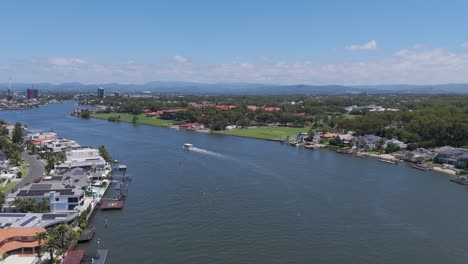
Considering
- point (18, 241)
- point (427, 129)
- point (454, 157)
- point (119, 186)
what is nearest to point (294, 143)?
point (427, 129)

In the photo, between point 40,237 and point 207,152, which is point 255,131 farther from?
point 40,237

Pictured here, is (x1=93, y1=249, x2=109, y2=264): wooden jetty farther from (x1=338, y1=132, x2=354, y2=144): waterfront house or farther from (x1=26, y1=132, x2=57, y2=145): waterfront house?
(x1=338, y1=132, x2=354, y2=144): waterfront house

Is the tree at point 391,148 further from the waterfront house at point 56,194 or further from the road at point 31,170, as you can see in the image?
the road at point 31,170

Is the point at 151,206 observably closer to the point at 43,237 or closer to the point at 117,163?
the point at 43,237

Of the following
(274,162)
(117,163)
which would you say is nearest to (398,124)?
(274,162)

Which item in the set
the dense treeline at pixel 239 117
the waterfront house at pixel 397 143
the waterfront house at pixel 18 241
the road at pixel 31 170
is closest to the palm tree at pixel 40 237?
the waterfront house at pixel 18 241
